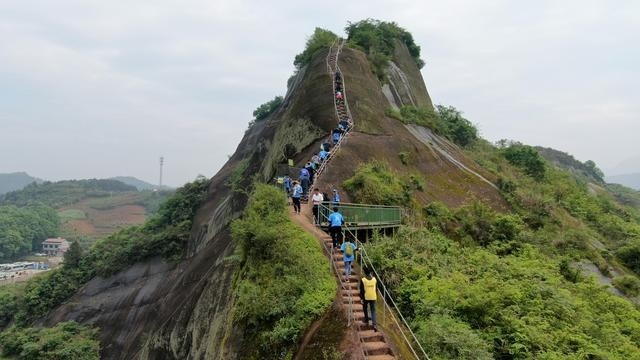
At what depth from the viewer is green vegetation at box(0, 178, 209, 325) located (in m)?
36.4

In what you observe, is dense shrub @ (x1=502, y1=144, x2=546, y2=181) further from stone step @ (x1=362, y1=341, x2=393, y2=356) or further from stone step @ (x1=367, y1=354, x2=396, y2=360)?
stone step @ (x1=367, y1=354, x2=396, y2=360)

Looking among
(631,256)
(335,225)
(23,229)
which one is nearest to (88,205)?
Result: (23,229)

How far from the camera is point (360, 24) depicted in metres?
44.4

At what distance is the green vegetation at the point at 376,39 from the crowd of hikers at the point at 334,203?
1223 centimetres

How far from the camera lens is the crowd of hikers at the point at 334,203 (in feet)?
34.4

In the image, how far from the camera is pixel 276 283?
11930mm

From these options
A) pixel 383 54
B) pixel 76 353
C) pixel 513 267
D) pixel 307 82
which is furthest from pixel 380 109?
pixel 76 353

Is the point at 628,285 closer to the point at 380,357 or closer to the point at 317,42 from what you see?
the point at 380,357

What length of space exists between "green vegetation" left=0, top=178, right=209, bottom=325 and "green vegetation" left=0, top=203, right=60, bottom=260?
3754 inches

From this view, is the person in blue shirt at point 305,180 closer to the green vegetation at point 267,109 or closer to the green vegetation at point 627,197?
the green vegetation at point 267,109

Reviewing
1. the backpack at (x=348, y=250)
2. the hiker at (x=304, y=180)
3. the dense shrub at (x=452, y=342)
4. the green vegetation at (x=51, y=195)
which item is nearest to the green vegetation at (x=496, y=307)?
the dense shrub at (x=452, y=342)

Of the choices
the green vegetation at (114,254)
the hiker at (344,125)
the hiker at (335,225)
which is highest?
the hiker at (344,125)

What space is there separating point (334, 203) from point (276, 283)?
467cm

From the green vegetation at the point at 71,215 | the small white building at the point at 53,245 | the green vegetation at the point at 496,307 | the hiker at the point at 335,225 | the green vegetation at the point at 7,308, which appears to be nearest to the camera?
the green vegetation at the point at 496,307
